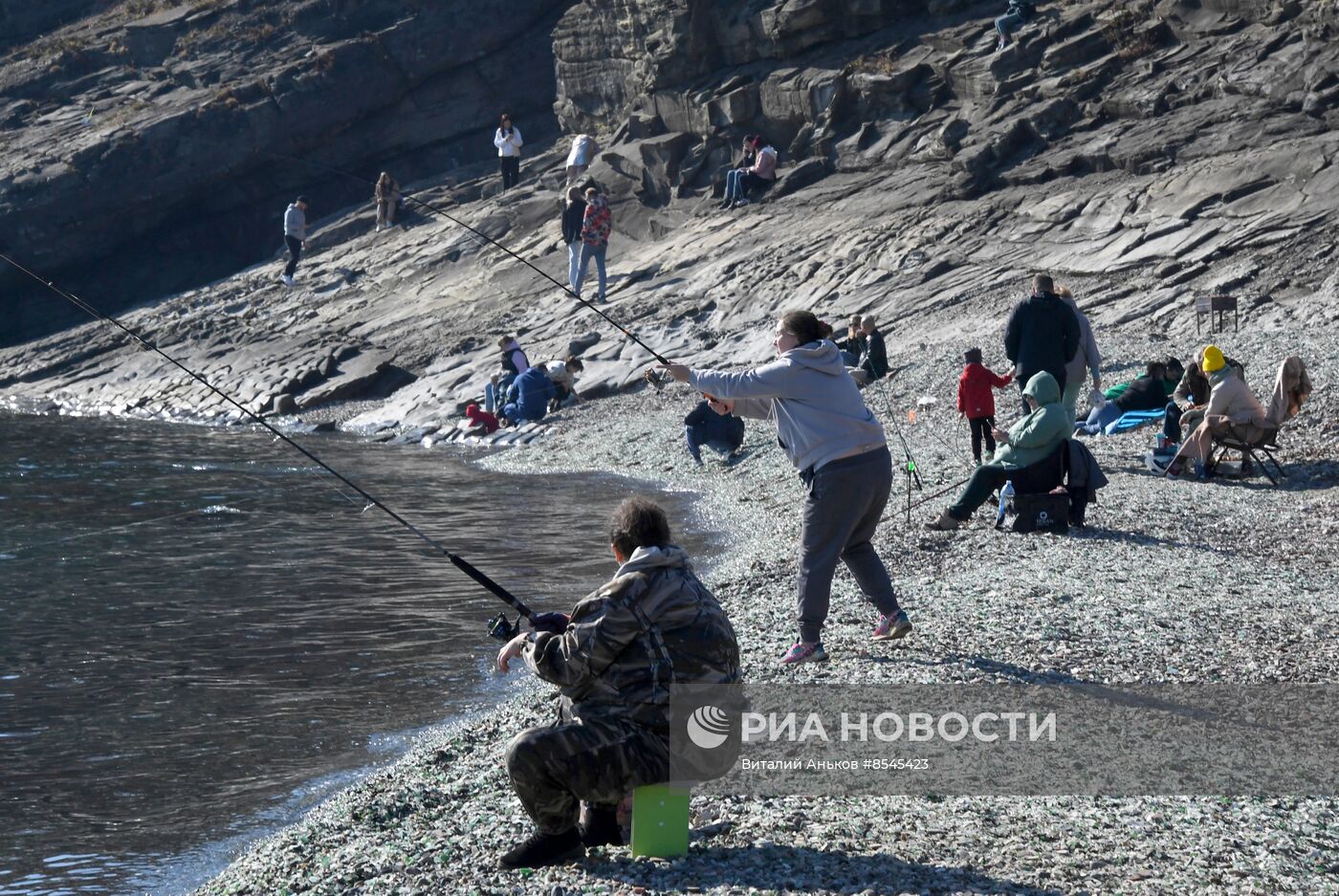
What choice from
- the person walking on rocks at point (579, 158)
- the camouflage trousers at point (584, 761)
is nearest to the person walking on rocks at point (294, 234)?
the person walking on rocks at point (579, 158)

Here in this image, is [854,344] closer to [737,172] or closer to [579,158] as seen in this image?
[737,172]

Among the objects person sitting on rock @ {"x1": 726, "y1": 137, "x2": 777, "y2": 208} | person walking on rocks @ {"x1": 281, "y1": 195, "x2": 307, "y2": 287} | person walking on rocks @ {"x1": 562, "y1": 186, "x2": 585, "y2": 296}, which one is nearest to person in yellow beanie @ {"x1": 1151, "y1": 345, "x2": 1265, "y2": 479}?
person walking on rocks @ {"x1": 562, "y1": 186, "x2": 585, "y2": 296}

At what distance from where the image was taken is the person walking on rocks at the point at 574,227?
30.1m

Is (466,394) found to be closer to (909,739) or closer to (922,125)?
(922,125)

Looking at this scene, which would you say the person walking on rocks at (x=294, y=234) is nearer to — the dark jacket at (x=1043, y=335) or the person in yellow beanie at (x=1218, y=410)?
the dark jacket at (x=1043, y=335)

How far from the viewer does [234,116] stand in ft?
133

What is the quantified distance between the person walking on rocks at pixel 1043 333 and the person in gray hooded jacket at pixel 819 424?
666 cm

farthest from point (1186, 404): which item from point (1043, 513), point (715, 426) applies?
point (715, 426)

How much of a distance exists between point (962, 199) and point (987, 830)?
938 inches

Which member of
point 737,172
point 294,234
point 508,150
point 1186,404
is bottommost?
point 1186,404

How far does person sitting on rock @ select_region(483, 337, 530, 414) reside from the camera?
2495cm

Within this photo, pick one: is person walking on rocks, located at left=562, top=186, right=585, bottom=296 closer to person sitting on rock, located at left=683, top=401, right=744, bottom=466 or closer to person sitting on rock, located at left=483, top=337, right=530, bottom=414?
person sitting on rock, located at left=483, top=337, right=530, bottom=414

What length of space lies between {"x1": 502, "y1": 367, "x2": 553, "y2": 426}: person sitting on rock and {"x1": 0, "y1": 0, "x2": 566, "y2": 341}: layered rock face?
17.7 m

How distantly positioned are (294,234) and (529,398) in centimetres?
1486
